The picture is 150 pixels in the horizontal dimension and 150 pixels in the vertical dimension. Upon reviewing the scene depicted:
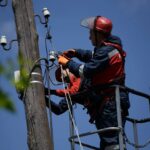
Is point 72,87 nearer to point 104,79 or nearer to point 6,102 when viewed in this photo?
point 104,79

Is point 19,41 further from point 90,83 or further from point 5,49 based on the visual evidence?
point 90,83

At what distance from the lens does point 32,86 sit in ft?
14.0

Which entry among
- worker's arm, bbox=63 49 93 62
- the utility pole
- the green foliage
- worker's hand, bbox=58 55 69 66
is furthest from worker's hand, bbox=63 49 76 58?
the green foliage

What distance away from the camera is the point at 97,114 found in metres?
4.61

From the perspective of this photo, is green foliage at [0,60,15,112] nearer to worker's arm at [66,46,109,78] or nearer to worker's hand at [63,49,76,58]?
worker's arm at [66,46,109,78]

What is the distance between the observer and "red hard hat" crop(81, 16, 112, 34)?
4922 mm

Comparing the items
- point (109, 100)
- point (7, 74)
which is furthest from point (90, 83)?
point (7, 74)

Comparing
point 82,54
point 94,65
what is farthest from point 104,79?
point 82,54

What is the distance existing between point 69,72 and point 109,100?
69 cm

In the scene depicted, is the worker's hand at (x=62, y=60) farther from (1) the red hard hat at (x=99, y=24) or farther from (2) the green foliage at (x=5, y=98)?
(2) the green foliage at (x=5, y=98)

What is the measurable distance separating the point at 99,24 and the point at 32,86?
128 cm

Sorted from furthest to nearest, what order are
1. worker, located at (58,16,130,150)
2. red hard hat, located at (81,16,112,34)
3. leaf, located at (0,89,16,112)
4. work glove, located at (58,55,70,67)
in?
red hard hat, located at (81,16,112,34) → work glove, located at (58,55,70,67) → worker, located at (58,16,130,150) → leaf, located at (0,89,16,112)

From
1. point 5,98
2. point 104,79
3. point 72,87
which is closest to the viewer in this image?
point 5,98

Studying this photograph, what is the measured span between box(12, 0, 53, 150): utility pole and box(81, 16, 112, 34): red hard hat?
0.85m
